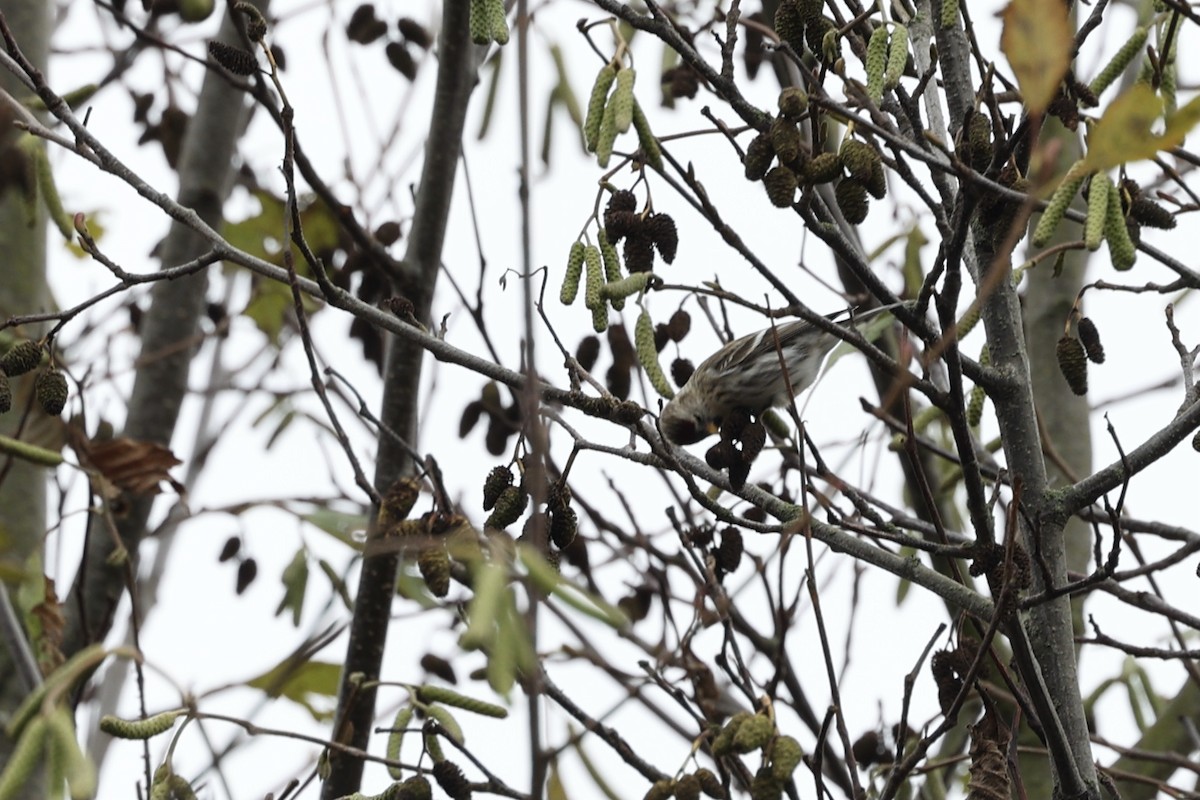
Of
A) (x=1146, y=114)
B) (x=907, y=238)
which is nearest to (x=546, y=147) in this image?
(x=907, y=238)

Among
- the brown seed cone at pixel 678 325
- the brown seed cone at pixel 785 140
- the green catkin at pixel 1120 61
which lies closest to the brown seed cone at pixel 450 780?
the brown seed cone at pixel 785 140

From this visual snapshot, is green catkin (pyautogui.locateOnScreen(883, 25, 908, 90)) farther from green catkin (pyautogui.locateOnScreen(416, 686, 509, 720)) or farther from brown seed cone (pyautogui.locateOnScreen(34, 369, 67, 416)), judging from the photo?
brown seed cone (pyautogui.locateOnScreen(34, 369, 67, 416))

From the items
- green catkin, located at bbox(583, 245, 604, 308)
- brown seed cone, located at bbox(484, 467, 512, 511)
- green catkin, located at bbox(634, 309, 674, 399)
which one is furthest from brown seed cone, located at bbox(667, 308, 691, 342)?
brown seed cone, located at bbox(484, 467, 512, 511)

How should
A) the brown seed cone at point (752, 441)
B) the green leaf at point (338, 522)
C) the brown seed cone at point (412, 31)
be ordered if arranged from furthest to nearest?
the brown seed cone at point (412, 31)
the green leaf at point (338, 522)
the brown seed cone at point (752, 441)

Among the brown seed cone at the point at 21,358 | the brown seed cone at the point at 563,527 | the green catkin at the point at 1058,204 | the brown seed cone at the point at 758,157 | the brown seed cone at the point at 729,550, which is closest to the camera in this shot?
the green catkin at the point at 1058,204

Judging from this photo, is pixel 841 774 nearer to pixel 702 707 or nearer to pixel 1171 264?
pixel 702 707

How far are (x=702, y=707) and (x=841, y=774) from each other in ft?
1.43

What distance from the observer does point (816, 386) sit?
265 centimetres

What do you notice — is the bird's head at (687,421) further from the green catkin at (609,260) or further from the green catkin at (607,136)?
the green catkin at (607,136)

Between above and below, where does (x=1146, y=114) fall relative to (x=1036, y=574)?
below

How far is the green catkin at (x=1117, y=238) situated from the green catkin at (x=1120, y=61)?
0.66 metres

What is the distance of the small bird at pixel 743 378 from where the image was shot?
445 centimetres

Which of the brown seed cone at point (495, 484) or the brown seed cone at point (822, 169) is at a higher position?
the brown seed cone at point (822, 169)

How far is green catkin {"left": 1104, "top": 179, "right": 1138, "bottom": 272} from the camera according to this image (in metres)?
1.77
